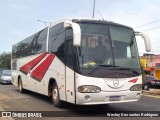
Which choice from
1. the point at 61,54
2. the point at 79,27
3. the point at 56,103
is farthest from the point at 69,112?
the point at 79,27

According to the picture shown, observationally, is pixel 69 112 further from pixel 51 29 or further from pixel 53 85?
pixel 51 29

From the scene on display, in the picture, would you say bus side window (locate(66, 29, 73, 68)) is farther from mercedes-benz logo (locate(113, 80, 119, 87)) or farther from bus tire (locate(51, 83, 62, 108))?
bus tire (locate(51, 83, 62, 108))

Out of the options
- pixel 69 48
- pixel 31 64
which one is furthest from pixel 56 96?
pixel 31 64

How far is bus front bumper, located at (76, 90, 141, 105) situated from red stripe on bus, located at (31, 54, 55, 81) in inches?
127

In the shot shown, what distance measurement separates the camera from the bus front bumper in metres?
10.4

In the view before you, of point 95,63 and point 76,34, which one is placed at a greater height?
point 76,34

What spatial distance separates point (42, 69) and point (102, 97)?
196 inches

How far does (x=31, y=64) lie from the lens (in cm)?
1712

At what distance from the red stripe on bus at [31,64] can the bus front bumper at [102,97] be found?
4520mm

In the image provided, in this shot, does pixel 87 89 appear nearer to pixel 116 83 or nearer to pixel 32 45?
pixel 116 83

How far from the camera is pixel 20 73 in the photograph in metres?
20.4

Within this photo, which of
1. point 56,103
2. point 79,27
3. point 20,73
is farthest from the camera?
point 20,73

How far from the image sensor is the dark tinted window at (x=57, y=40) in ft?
39.6

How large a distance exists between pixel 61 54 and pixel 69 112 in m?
2.09
